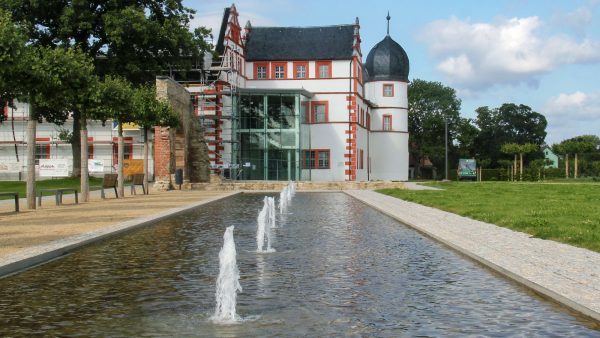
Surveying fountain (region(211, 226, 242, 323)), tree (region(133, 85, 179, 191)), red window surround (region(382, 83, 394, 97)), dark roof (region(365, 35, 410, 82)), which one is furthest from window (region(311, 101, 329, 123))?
fountain (region(211, 226, 242, 323))

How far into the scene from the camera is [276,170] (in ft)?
201

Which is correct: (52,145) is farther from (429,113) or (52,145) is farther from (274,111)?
(429,113)

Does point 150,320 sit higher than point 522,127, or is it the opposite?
point 522,127

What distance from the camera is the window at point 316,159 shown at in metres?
64.6

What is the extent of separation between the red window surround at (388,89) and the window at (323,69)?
12.0 meters

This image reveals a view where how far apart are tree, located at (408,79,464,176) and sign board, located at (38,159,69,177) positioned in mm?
60351

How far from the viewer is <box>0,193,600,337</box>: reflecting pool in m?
7.19

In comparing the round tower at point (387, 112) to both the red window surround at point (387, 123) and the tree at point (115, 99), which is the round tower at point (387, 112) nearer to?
the red window surround at point (387, 123)

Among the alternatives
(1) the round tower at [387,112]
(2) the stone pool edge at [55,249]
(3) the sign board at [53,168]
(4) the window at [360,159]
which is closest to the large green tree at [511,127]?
(1) the round tower at [387,112]

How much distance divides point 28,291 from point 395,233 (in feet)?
32.0

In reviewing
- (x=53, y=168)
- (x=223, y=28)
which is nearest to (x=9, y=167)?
(x=223, y=28)

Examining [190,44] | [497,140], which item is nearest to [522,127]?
[497,140]

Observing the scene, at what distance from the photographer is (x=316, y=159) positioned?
65.3 metres

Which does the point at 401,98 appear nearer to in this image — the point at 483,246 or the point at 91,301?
the point at 483,246
